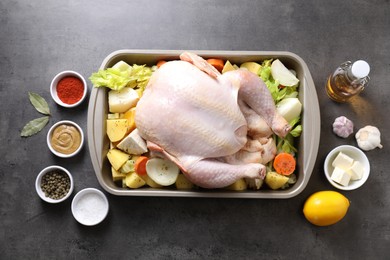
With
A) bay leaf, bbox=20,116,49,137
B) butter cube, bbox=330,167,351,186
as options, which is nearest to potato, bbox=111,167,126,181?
bay leaf, bbox=20,116,49,137

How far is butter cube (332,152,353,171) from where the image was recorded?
239cm

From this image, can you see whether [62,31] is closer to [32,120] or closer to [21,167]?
[32,120]

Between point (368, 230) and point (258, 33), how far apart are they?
1298mm

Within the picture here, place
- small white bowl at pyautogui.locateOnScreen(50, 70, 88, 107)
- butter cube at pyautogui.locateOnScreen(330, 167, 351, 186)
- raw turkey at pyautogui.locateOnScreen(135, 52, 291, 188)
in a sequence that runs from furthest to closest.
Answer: small white bowl at pyautogui.locateOnScreen(50, 70, 88, 107), butter cube at pyautogui.locateOnScreen(330, 167, 351, 186), raw turkey at pyautogui.locateOnScreen(135, 52, 291, 188)

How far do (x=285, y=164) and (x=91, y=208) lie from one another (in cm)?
107

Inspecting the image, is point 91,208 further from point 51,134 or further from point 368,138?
point 368,138

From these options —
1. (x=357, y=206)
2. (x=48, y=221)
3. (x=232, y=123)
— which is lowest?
(x=48, y=221)

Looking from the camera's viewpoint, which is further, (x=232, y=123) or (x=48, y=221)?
(x=48, y=221)

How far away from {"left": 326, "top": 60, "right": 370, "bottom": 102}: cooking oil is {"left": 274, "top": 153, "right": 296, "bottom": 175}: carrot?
1.63ft

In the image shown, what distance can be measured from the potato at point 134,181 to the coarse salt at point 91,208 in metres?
0.21

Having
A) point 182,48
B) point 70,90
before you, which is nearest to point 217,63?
point 182,48

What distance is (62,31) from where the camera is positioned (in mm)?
2646

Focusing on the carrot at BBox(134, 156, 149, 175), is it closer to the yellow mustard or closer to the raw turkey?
the raw turkey

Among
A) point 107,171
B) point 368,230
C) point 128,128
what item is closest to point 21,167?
point 107,171
